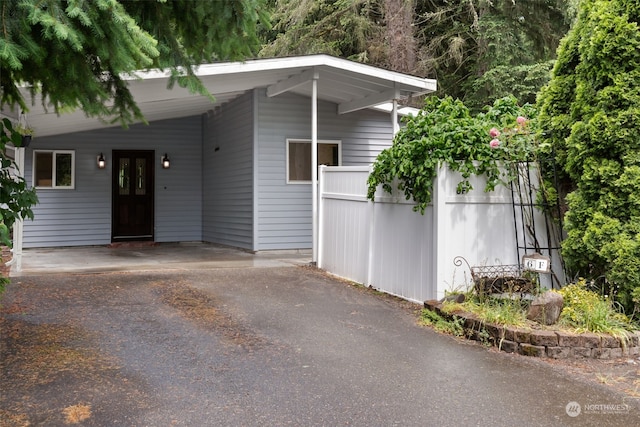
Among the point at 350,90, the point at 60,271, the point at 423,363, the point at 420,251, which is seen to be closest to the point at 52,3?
the point at 423,363

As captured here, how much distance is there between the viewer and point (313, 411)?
133 inches

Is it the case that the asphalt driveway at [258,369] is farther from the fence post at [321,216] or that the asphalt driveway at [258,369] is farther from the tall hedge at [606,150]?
the fence post at [321,216]

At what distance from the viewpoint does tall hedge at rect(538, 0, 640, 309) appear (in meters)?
4.95

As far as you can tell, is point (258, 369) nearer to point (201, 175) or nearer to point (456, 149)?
point (456, 149)

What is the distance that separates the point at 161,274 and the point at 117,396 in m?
4.60

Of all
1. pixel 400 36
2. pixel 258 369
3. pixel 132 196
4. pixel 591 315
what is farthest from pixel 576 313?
pixel 400 36

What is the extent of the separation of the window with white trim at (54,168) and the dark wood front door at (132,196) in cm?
93

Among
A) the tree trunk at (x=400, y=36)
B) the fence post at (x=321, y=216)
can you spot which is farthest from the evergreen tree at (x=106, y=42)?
the tree trunk at (x=400, y=36)

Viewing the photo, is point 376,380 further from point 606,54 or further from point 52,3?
point 606,54

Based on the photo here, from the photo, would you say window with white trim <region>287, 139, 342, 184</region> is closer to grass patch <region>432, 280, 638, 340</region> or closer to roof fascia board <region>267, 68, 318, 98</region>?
roof fascia board <region>267, 68, 318, 98</region>

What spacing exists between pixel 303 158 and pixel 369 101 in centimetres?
177

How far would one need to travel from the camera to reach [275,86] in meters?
10.4

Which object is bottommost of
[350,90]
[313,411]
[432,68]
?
[313,411]

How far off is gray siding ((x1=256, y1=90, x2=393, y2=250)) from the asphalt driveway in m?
4.27
